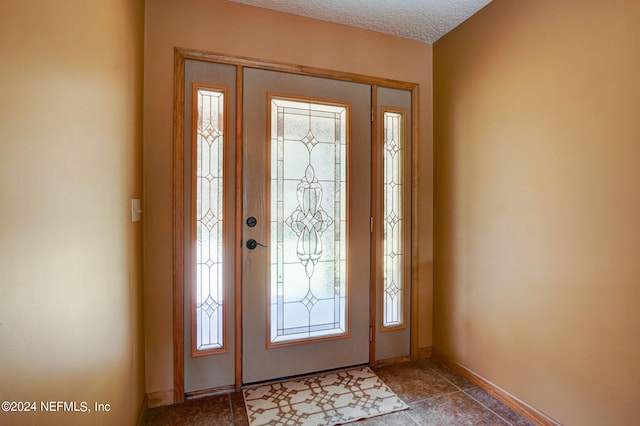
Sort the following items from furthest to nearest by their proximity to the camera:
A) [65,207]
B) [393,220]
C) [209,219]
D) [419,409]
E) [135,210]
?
[393,220], [209,219], [419,409], [135,210], [65,207]

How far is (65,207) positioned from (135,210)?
84 cm

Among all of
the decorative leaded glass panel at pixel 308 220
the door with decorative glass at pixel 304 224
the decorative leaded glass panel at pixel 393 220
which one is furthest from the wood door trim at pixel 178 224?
the decorative leaded glass panel at pixel 393 220

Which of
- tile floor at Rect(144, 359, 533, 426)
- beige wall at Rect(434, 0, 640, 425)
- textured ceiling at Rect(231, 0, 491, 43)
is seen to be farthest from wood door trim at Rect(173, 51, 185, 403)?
beige wall at Rect(434, 0, 640, 425)

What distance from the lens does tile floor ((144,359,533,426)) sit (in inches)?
70.0

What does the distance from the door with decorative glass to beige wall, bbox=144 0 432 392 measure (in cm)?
20

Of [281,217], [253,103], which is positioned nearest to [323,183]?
[281,217]

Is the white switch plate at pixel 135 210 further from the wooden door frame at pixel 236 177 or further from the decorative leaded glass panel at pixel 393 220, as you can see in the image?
the decorative leaded glass panel at pixel 393 220

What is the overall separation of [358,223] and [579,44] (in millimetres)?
1617

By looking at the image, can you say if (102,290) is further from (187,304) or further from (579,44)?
(579,44)

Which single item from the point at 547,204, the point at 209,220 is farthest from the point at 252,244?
the point at 547,204

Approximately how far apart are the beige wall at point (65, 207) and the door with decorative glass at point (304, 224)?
30.7 inches

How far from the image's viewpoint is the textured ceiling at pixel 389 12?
206 centimetres

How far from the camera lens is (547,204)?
1.71m

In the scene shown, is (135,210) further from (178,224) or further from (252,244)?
(252,244)
